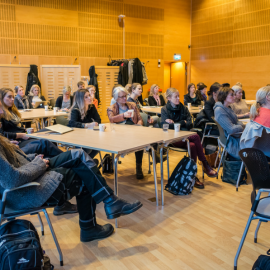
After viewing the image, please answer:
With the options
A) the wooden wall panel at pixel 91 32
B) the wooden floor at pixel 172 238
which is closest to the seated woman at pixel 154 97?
the wooden wall panel at pixel 91 32

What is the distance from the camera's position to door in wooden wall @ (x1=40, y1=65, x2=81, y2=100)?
9.02 metres

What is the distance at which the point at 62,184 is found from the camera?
2377mm

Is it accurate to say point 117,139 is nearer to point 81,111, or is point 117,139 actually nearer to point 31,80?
point 81,111

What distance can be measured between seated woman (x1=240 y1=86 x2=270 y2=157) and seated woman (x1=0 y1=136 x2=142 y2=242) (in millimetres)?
1569

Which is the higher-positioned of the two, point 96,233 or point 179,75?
point 179,75

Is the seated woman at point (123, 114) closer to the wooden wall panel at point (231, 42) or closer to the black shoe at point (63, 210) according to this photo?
the black shoe at point (63, 210)

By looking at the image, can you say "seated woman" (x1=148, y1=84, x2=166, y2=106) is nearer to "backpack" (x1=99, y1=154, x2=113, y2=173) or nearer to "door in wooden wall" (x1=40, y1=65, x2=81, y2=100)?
"door in wooden wall" (x1=40, y1=65, x2=81, y2=100)

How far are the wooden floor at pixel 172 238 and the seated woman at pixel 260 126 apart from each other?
0.71 metres

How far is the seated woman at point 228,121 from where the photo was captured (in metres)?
4.07

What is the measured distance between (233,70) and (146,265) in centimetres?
→ 973

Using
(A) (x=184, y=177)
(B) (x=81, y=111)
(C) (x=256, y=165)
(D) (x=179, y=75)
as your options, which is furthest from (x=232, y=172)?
(D) (x=179, y=75)

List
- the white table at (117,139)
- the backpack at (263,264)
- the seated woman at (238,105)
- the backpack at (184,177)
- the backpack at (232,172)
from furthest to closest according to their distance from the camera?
the seated woman at (238,105) < the backpack at (232,172) < the backpack at (184,177) < the white table at (117,139) < the backpack at (263,264)

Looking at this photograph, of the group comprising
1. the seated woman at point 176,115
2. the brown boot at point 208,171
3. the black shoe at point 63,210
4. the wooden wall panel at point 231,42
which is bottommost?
the black shoe at point 63,210

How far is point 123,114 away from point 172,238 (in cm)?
222
